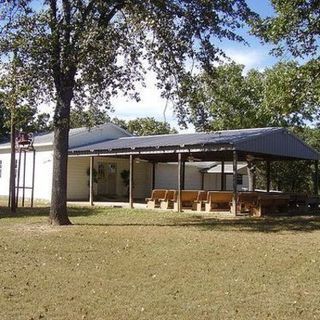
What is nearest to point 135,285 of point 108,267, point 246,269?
point 108,267

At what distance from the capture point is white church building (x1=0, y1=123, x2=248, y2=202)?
31.9 meters

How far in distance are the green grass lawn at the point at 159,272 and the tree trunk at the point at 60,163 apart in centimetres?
74

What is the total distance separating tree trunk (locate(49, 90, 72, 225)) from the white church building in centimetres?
1232

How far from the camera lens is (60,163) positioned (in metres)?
16.8

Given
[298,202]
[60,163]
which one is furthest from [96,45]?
[298,202]

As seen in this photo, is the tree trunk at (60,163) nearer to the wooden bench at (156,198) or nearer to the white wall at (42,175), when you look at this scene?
the wooden bench at (156,198)

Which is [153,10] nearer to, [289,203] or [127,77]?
[127,77]

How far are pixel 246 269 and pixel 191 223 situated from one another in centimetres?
813

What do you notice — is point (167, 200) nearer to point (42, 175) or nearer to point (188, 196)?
point (188, 196)

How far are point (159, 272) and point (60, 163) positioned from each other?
27.2ft

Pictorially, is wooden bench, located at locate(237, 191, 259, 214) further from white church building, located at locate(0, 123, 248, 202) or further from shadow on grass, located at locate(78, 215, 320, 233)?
white church building, located at locate(0, 123, 248, 202)

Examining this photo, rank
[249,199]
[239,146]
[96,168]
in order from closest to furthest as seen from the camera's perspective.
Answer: [239,146] < [249,199] < [96,168]

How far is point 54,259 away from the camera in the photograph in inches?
419

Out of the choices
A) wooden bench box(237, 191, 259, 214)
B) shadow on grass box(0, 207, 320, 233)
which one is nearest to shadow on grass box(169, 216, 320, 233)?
shadow on grass box(0, 207, 320, 233)
